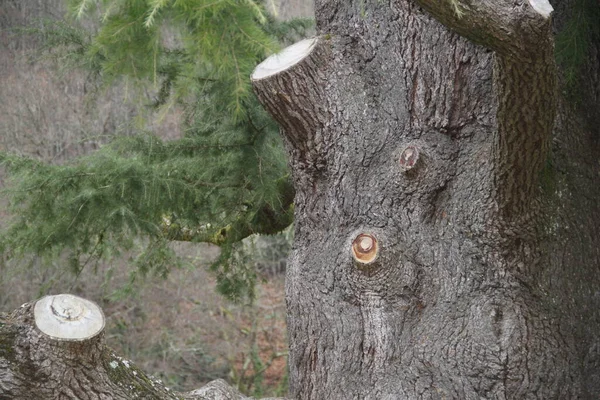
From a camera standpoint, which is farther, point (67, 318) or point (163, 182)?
point (163, 182)

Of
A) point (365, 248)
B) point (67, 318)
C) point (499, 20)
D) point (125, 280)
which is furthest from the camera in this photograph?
point (125, 280)

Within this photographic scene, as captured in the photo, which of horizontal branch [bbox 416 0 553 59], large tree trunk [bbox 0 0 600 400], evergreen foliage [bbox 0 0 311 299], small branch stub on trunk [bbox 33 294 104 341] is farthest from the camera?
evergreen foliage [bbox 0 0 311 299]

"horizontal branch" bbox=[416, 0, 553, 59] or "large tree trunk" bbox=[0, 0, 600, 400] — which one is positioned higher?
"horizontal branch" bbox=[416, 0, 553, 59]

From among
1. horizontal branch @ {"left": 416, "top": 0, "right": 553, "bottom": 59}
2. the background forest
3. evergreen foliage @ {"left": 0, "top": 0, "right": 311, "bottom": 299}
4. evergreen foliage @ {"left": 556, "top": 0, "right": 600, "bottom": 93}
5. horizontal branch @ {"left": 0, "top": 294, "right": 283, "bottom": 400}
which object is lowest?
the background forest

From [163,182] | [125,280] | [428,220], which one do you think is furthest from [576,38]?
[125,280]

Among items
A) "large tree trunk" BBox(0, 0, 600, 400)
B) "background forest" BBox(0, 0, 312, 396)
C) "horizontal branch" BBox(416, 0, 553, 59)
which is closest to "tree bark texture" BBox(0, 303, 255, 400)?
"large tree trunk" BBox(0, 0, 600, 400)

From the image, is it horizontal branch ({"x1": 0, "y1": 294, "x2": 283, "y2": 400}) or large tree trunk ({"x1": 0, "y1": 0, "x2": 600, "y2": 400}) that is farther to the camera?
large tree trunk ({"x1": 0, "y1": 0, "x2": 600, "y2": 400})

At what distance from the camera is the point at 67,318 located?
3041mm

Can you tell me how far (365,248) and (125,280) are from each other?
276 inches

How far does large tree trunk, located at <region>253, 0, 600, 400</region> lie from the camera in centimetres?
365

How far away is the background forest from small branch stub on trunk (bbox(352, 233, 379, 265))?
20.7 feet

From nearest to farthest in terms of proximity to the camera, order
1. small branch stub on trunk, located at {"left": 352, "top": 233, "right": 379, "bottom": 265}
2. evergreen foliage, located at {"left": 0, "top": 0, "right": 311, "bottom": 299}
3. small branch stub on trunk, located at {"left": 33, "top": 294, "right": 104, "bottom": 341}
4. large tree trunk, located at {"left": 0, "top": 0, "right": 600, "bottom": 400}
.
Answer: small branch stub on trunk, located at {"left": 33, "top": 294, "right": 104, "bottom": 341} → large tree trunk, located at {"left": 0, "top": 0, "right": 600, "bottom": 400} → small branch stub on trunk, located at {"left": 352, "top": 233, "right": 379, "bottom": 265} → evergreen foliage, located at {"left": 0, "top": 0, "right": 311, "bottom": 299}

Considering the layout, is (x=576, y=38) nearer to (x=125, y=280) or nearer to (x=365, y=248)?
(x=365, y=248)

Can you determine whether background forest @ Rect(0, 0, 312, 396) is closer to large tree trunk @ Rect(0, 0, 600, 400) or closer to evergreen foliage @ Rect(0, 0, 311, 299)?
evergreen foliage @ Rect(0, 0, 311, 299)
